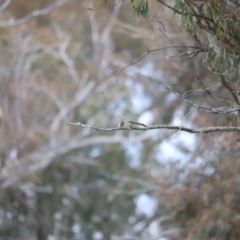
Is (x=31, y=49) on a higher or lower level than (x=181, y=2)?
higher

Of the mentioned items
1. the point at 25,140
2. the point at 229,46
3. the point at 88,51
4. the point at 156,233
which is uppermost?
the point at 88,51

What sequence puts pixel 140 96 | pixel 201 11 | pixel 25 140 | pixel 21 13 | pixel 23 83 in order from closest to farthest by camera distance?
pixel 201 11 → pixel 25 140 → pixel 23 83 → pixel 140 96 → pixel 21 13

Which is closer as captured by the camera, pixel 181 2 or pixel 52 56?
pixel 181 2

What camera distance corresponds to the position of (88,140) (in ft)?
54.5

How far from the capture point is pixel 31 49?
1792 cm

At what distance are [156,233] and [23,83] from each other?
16.1 ft

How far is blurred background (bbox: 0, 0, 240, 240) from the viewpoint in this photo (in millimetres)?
13125

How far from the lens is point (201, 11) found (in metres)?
5.52

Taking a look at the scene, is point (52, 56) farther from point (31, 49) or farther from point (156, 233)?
point (156, 233)

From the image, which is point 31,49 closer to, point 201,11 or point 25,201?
point 25,201

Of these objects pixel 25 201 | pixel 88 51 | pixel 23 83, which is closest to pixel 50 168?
pixel 25 201

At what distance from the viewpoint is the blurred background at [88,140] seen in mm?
13125

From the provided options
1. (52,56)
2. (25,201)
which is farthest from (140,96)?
(25,201)

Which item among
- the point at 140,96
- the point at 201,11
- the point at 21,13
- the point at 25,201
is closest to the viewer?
the point at 201,11
